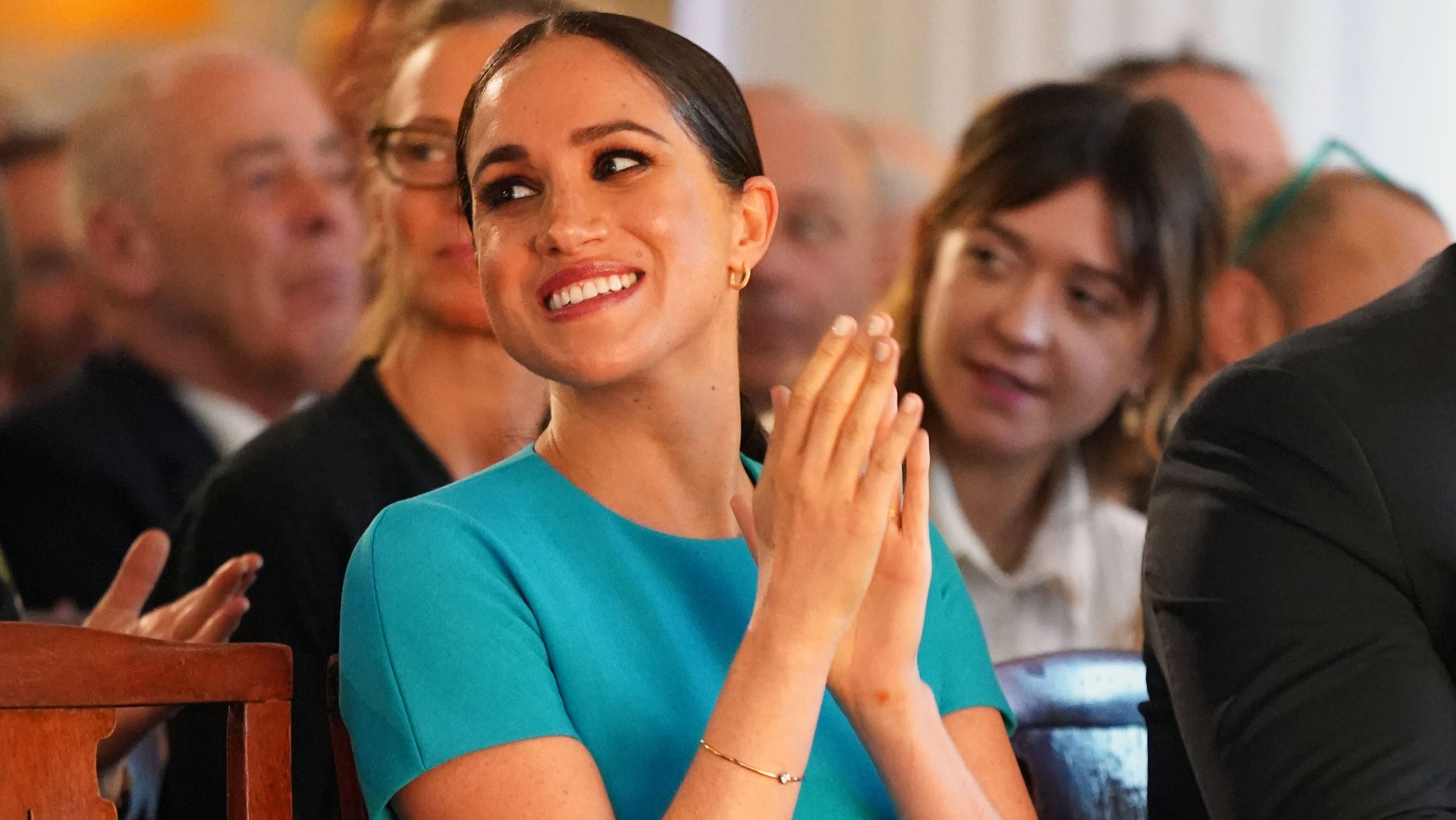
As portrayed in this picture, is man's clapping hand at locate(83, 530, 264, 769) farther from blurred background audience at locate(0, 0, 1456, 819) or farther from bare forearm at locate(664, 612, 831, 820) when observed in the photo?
bare forearm at locate(664, 612, 831, 820)

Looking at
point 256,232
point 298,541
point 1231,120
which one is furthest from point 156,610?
point 1231,120

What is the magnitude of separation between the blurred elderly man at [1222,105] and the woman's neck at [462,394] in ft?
4.38

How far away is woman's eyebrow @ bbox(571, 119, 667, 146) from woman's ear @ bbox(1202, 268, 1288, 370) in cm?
131

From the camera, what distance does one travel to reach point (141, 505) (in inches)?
86.4

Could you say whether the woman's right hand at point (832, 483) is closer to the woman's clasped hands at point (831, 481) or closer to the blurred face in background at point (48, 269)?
the woman's clasped hands at point (831, 481)

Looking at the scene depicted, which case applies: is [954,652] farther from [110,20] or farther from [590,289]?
[110,20]

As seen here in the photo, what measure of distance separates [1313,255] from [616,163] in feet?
4.62

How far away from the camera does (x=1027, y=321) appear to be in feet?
7.20

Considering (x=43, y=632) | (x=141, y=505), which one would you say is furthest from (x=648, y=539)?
(x=141, y=505)

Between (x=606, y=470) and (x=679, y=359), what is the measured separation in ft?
0.29

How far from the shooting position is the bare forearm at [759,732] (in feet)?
3.25

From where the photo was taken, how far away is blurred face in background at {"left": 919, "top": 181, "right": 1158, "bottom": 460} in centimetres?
219

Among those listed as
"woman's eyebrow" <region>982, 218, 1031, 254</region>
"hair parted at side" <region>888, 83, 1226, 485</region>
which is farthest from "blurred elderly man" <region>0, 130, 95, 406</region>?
"woman's eyebrow" <region>982, 218, 1031, 254</region>

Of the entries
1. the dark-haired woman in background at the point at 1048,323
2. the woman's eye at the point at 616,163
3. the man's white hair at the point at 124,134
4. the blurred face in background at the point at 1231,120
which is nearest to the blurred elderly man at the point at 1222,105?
the blurred face in background at the point at 1231,120
